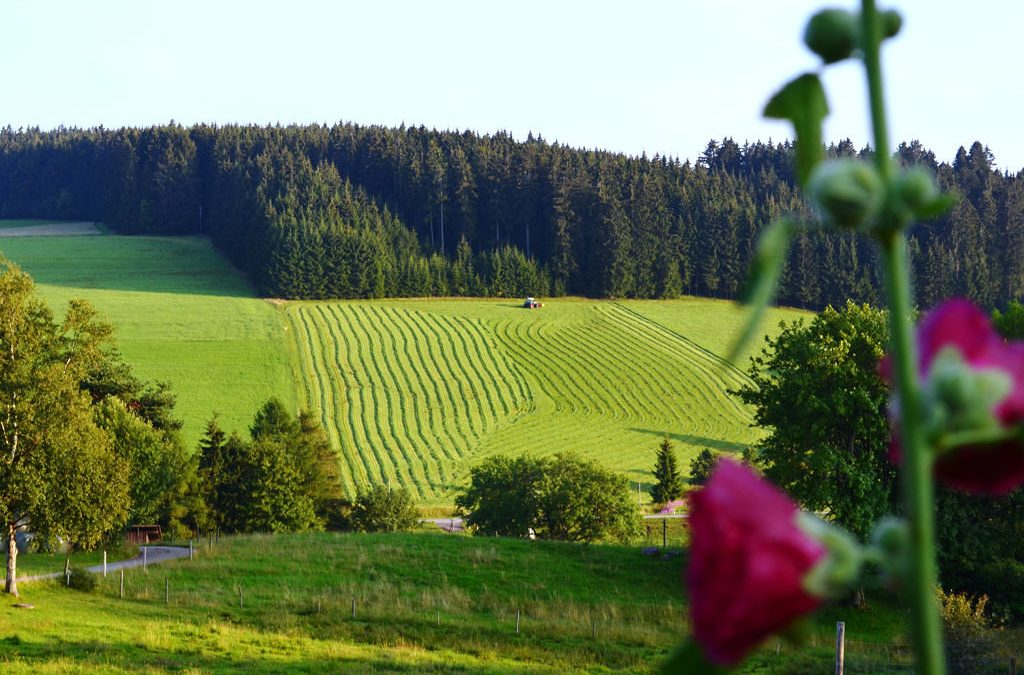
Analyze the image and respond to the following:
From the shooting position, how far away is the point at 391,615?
30000 millimetres

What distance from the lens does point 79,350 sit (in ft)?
107

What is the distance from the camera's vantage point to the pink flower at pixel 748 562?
0.81 meters

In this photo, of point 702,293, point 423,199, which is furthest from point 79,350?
point 423,199

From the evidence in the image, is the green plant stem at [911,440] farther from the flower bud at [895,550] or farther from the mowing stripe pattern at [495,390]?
the mowing stripe pattern at [495,390]

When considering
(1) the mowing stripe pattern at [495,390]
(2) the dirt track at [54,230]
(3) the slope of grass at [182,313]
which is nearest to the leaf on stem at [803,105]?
(1) the mowing stripe pattern at [495,390]

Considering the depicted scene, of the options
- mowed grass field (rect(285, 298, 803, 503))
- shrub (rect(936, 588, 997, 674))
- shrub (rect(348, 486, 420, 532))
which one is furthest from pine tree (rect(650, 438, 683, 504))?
shrub (rect(936, 588, 997, 674))

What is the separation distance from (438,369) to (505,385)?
590 cm

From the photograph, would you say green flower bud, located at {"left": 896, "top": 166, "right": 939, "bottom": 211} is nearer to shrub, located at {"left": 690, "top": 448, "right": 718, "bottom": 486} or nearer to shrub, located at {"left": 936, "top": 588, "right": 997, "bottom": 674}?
shrub, located at {"left": 936, "top": 588, "right": 997, "bottom": 674}

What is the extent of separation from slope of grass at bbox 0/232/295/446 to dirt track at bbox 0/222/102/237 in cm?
707

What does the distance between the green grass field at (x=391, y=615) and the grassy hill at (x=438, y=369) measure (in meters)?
22.1

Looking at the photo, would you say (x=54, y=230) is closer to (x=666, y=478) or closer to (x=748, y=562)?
(x=666, y=478)

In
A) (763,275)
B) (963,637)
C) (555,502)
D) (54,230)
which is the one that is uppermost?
(54,230)

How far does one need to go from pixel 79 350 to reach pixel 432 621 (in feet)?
45.6

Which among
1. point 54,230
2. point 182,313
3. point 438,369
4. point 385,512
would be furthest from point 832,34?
point 54,230
